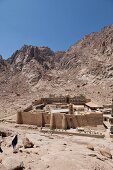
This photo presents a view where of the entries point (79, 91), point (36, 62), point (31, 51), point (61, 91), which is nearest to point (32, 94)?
point (61, 91)

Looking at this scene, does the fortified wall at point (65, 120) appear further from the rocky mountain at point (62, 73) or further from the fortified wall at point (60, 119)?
the rocky mountain at point (62, 73)

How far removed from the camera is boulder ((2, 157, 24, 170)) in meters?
11.9

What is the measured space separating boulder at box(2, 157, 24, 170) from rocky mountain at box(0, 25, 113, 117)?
4339cm

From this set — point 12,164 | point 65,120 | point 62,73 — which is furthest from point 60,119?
point 62,73

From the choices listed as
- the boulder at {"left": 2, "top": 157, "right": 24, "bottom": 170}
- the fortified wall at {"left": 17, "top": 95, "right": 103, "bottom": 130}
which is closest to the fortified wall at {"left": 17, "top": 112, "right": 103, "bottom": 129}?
the fortified wall at {"left": 17, "top": 95, "right": 103, "bottom": 130}

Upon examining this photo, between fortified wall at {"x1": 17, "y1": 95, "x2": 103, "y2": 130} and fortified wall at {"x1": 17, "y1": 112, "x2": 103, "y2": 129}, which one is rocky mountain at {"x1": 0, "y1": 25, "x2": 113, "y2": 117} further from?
fortified wall at {"x1": 17, "y1": 112, "x2": 103, "y2": 129}

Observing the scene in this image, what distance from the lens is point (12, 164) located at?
12.1m

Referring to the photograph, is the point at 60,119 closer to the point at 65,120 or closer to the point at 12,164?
the point at 65,120

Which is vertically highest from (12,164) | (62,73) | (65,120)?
(62,73)

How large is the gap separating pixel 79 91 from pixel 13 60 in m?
45.1

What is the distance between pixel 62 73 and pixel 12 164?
76224 mm

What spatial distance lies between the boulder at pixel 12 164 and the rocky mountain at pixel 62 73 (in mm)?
Answer: 43388

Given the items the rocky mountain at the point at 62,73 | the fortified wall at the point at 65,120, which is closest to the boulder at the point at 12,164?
the fortified wall at the point at 65,120

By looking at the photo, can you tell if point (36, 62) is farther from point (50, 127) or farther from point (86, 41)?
point (50, 127)
